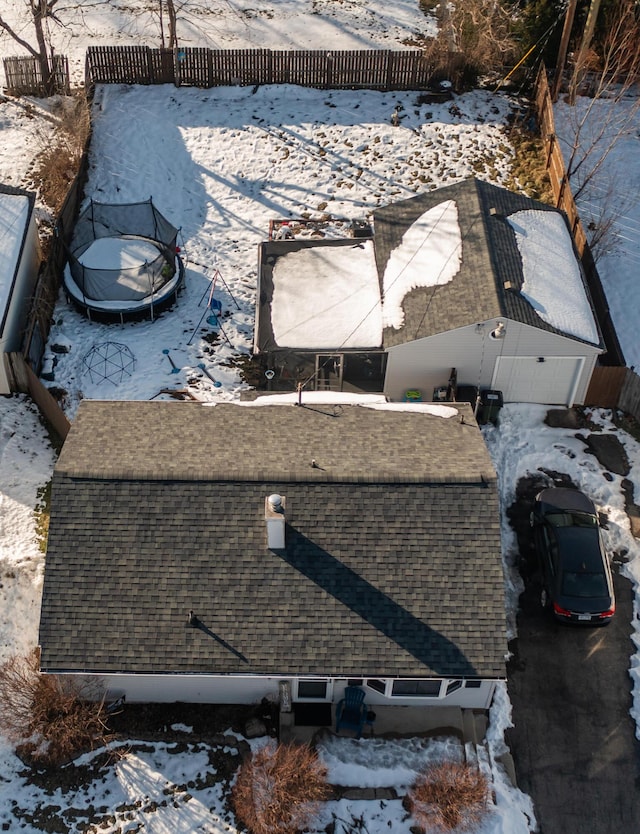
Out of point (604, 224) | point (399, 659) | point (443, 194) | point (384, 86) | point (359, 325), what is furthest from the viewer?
point (384, 86)

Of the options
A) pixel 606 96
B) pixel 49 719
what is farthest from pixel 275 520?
pixel 606 96

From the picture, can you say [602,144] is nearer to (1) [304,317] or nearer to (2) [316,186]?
(2) [316,186]

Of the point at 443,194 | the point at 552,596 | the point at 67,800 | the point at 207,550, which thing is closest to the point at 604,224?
the point at 443,194

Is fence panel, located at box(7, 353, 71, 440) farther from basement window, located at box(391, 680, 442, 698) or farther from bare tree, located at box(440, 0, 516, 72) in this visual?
bare tree, located at box(440, 0, 516, 72)

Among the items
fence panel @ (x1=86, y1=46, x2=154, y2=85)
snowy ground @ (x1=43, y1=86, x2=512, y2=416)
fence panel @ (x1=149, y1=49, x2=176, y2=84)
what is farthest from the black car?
fence panel @ (x1=86, y1=46, x2=154, y2=85)

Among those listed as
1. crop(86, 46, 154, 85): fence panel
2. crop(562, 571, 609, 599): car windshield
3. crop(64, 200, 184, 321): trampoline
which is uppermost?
crop(86, 46, 154, 85): fence panel

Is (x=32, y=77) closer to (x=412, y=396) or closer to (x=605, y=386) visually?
(x=412, y=396)

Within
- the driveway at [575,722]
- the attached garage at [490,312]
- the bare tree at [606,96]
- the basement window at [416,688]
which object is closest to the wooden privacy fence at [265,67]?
the bare tree at [606,96]
